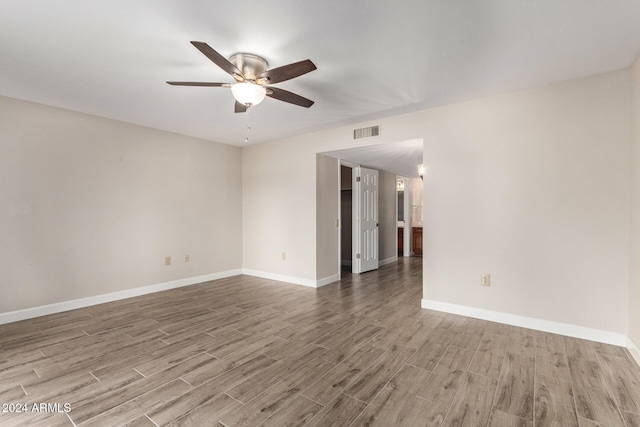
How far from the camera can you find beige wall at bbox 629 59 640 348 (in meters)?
2.36

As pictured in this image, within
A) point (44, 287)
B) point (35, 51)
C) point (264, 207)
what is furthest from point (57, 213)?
point (264, 207)

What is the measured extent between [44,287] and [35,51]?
2631 millimetres

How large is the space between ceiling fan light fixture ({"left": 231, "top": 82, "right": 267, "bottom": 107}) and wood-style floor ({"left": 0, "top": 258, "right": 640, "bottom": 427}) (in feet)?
6.90

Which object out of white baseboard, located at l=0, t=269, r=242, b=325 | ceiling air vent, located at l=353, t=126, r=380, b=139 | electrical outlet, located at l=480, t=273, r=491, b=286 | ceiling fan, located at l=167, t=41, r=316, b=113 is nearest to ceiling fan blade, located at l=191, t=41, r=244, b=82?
ceiling fan, located at l=167, t=41, r=316, b=113

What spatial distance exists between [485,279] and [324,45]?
2852 mm

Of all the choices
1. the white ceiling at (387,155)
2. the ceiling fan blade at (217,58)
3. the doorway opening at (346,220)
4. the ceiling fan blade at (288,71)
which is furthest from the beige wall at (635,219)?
the doorway opening at (346,220)

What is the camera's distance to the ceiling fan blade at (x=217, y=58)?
5.75ft

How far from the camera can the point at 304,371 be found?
7.34 ft

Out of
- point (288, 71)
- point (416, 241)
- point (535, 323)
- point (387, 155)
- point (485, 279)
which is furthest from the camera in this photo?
point (416, 241)

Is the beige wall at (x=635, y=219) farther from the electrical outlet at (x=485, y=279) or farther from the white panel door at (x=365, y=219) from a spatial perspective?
the white panel door at (x=365, y=219)

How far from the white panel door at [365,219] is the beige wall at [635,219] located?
363 cm

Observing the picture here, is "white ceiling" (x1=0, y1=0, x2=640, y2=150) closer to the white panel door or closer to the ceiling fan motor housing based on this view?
the ceiling fan motor housing

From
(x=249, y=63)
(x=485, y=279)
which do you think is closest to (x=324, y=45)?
(x=249, y=63)

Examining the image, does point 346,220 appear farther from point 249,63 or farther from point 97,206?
point 249,63
